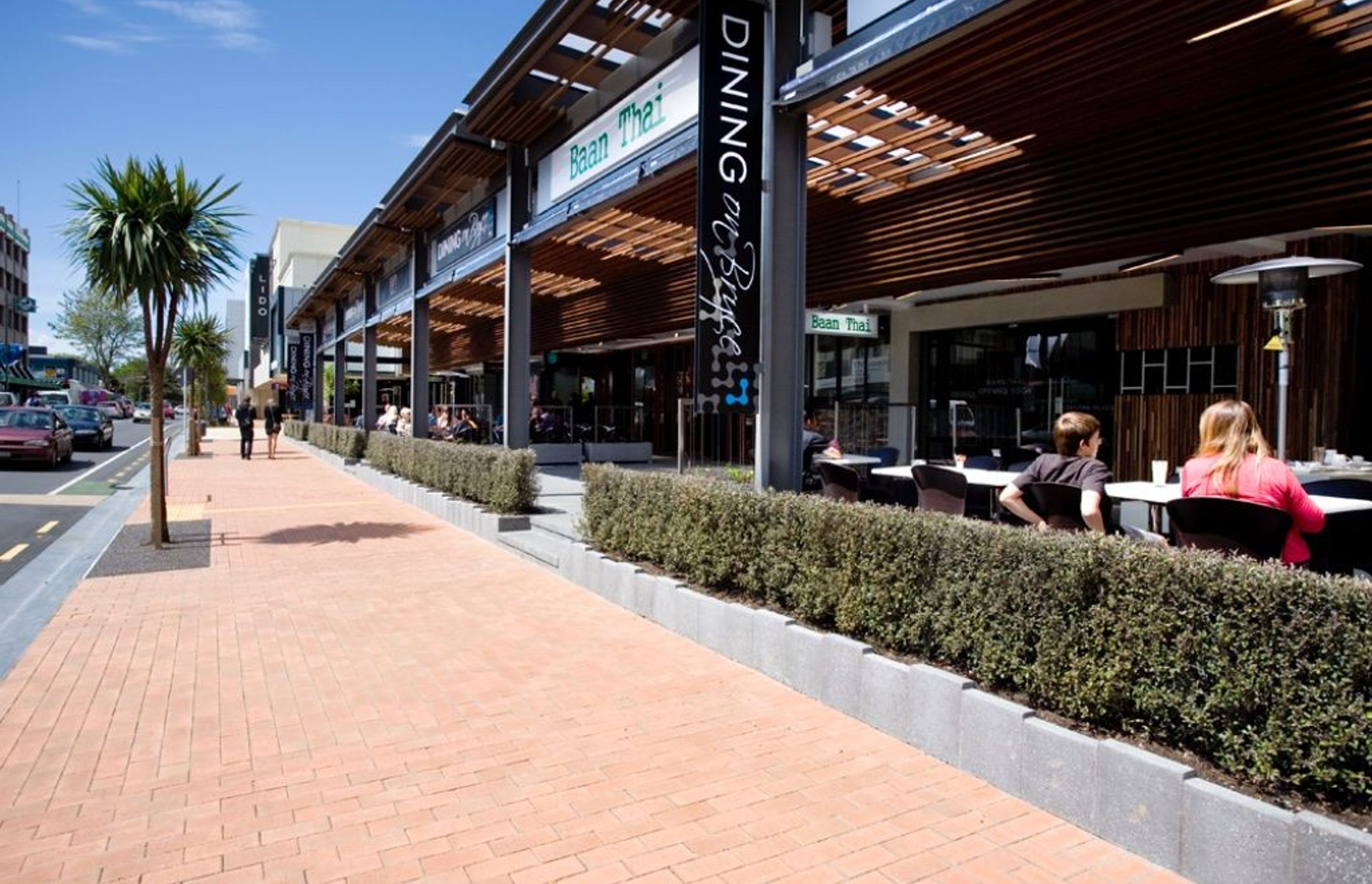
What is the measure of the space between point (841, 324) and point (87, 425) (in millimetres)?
26697

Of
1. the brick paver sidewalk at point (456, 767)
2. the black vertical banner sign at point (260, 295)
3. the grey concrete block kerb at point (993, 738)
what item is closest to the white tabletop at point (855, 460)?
the brick paver sidewalk at point (456, 767)

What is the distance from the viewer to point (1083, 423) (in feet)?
17.5

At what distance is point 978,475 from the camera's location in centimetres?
721

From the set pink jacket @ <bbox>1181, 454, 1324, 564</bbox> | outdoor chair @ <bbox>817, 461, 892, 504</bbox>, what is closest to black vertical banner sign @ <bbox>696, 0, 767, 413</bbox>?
outdoor chair @ <bbox>817, 461, 892, 504</bbox>

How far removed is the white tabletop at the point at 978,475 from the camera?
266 inches

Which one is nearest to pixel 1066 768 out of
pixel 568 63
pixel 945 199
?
pixel 945 199

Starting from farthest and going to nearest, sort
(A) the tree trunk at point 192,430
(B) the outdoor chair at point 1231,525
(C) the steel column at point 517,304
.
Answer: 1. (A) the tree trunk at point 192,430
2. (C) the steel column at point 517,304
3. (B) the outdoor chair at point 1231,525

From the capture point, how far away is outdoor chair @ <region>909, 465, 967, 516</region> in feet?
21.0

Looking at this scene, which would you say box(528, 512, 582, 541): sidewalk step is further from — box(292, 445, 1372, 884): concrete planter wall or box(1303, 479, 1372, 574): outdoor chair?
box(1303, 479, 1372, 574): outdoor chair

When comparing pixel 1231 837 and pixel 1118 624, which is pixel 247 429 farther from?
pixel 1231 837

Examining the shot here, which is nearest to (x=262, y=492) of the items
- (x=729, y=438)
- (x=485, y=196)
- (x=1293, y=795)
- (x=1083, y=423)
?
(x=485, y=196)

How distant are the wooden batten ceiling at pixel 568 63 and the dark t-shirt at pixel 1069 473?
520 cm

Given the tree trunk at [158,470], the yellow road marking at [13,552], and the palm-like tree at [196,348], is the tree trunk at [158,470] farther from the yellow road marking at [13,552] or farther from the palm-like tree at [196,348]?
the palm-like tree at [196,348]

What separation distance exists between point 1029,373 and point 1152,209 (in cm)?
576
